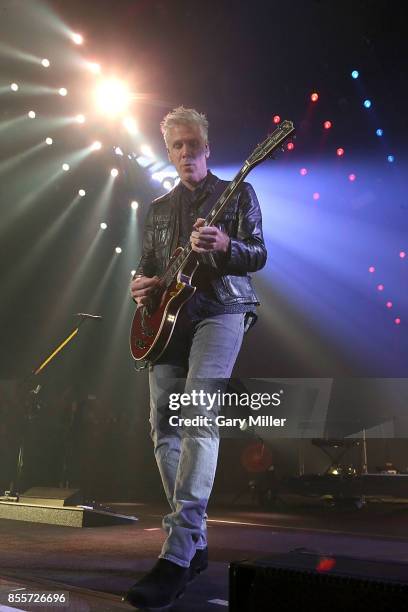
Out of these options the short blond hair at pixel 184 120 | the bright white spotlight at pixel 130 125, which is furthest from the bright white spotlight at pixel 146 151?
the short blond hair at pixel 184 120

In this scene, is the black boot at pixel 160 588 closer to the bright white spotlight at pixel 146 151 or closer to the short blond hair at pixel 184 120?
the short blond hair at pixel 184 120

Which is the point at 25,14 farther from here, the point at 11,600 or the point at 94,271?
the point at 11,600

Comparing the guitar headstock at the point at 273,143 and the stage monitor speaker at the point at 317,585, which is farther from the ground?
the guitar headstock at the point at 273,143

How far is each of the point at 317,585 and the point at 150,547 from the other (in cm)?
192

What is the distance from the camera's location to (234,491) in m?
7.18

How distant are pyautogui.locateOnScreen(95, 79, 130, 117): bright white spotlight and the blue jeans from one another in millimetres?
5210

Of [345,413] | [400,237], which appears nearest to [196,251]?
[345,413]

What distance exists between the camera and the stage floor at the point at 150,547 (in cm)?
160

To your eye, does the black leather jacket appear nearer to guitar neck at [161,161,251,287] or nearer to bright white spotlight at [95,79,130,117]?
guitar neck at [161,161,251,287]

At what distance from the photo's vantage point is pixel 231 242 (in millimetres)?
1739

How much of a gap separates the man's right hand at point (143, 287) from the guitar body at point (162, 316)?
0.03 m

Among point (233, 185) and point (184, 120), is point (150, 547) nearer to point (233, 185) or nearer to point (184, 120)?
point (233, 185)

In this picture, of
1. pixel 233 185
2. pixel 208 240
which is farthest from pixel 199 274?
pixel 233 185

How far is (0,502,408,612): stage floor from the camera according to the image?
63.2 inches
